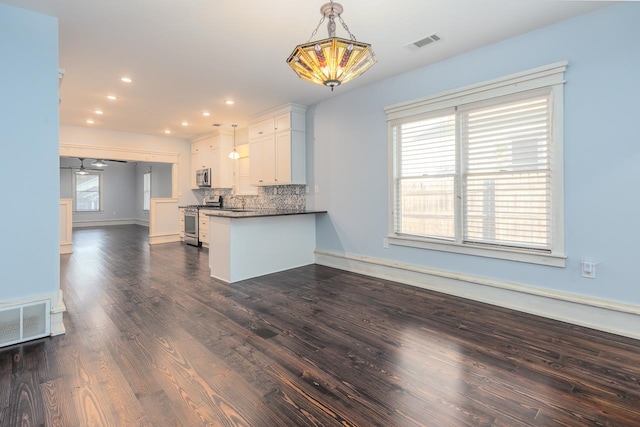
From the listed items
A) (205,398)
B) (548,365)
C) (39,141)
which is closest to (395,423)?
(205,398)

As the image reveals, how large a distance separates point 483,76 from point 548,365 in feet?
8.92

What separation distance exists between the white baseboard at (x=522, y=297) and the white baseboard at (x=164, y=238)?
5463mm

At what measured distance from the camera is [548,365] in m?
2.10

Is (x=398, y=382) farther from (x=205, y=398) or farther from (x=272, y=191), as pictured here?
(x=272, y=191)

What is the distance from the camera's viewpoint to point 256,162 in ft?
19.2

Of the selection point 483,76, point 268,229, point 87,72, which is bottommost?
point 268,229

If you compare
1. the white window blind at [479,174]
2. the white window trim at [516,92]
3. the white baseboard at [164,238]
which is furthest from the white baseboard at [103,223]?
the white window trim at [516,92]

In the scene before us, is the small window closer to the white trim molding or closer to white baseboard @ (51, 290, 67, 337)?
the white trim molding

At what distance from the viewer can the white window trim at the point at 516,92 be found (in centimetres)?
284

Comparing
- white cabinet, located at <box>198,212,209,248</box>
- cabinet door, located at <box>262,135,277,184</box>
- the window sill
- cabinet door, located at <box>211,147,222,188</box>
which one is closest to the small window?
cabinet door, located at <box>211,147,222,188</box>

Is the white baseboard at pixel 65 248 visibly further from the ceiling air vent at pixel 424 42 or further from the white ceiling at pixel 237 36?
the ceiling air vent at pixel 424 42

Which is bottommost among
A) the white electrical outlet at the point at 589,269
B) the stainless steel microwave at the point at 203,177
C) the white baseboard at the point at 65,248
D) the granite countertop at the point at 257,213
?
the white baseboard at the point at 65,248

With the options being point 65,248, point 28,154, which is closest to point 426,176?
point 28,154

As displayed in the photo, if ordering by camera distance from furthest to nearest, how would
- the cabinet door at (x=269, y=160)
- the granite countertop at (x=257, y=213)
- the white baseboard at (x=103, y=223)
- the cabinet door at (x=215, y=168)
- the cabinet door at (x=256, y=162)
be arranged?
the white baseboard at (x=103, y=223) < the cabinet door at (x=215, y=168) < the cabinet door at (x=256, y=162) < the cabinet door at (x=269, y=160) < the granite countertop at (x=257, y=213)
